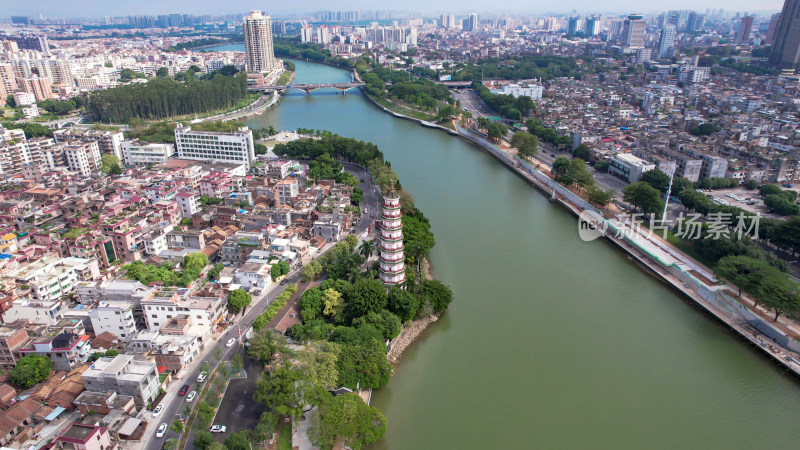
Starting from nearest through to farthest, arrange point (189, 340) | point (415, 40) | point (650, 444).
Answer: point (650, 444) → point (189, 340) → point (415, 40)

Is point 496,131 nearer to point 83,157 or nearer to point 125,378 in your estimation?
point 83,157

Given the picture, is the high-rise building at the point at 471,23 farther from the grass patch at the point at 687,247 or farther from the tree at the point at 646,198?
the grass patch at the point at 687,247

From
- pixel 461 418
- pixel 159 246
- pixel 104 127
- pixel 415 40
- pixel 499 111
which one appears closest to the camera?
pixel 461 418

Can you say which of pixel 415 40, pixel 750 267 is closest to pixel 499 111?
pixel 750 267

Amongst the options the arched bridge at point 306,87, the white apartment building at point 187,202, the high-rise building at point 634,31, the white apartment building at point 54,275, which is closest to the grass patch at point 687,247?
the white apartment building at point 187,202

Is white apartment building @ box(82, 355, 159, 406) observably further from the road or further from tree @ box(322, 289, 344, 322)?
tree @ box(322, 289, 344, 322)

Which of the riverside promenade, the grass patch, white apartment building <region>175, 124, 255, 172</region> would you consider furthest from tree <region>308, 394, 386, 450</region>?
white apartment building <region>175, 124, 255, 172</region>

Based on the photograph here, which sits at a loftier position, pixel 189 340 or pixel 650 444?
pixel 189 340

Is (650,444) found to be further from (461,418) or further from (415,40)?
(415,40)
